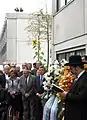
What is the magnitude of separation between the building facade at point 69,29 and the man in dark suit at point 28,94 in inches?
74.0

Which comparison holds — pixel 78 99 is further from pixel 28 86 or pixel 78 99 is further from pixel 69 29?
pixel 69 29

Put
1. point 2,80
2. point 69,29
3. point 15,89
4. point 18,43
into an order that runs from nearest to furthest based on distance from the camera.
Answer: point 15,89 < point 2,80 < point 69,29 < point 18,43

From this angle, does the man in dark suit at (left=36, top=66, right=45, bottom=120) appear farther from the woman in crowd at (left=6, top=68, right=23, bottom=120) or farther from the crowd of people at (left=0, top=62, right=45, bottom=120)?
the woman in crowd at (left=6, top=68, right=23, bottom=120)

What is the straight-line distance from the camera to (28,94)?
1329 cm

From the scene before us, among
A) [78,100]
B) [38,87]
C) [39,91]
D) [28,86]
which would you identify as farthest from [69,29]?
[78,100]

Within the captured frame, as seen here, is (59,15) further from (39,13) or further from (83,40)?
(39,13)

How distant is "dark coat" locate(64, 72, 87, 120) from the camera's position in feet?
21.2

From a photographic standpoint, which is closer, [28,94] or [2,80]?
[28,94]

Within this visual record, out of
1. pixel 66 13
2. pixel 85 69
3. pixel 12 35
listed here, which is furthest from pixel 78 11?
pixel 12 35

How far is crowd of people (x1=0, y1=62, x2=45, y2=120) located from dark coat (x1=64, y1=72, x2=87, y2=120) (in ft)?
19.9

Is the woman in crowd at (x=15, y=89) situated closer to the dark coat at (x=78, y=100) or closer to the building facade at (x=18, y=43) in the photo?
the dark coat at (x=78, y=100)

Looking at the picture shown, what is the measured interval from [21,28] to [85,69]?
29.8 m

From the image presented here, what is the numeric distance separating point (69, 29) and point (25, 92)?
126 inches

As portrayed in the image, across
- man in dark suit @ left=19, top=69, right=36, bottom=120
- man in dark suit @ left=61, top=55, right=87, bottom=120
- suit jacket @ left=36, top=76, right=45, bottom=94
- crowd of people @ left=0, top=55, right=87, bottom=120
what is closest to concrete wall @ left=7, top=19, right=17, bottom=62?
crowd of people @ left=0, top=55, right=87, bottom=120
